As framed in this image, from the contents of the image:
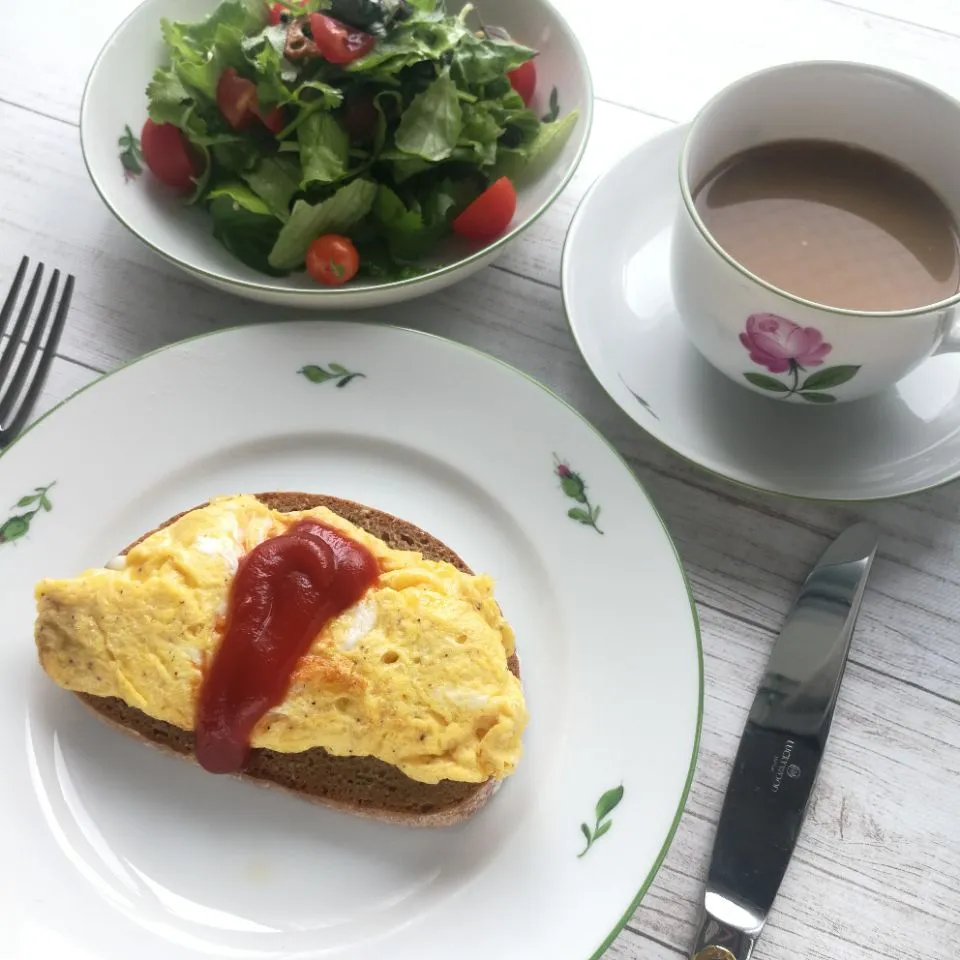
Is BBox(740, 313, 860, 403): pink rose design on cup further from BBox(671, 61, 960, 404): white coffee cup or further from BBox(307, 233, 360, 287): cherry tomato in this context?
BBox(307, 233, 360, 287): cherry tomato

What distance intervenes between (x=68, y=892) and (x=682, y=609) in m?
1.41

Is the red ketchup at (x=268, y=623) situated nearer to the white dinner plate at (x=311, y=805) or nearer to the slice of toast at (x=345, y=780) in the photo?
the slice of toast at (x=345, y=780)

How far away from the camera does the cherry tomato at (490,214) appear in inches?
95.1

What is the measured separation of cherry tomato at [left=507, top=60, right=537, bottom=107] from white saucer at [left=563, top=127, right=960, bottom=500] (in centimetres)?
38

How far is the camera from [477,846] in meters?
1.97

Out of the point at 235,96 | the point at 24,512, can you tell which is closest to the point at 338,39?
the point at 235,96

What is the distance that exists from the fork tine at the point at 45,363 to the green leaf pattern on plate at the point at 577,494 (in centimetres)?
140

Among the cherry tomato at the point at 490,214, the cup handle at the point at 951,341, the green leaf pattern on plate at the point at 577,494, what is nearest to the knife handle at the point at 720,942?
the green leaf pattern on plate at the point at 577,494

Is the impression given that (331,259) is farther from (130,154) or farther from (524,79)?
(524,79)

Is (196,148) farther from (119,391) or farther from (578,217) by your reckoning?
(578,217)

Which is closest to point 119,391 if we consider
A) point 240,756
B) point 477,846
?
point 240,756

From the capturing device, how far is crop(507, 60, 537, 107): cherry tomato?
8.71ft

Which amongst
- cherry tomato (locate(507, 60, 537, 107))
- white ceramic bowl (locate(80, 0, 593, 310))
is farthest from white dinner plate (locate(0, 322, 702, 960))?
cherry tomato (locate(507, 60, 537, 107))

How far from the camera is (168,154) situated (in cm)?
251
